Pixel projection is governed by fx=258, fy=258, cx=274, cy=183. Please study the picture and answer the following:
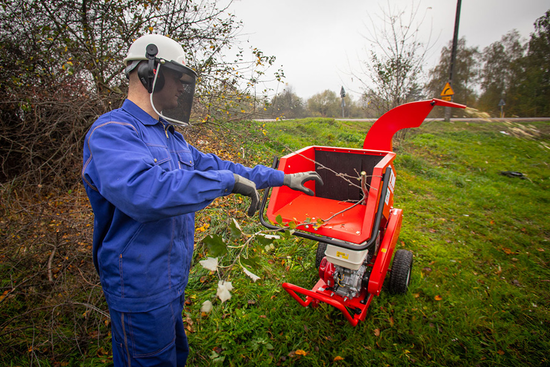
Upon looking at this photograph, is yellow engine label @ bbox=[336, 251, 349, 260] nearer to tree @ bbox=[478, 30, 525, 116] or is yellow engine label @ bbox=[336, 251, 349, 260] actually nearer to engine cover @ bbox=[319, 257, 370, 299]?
engine cover @ bbox=[319, 257, 370, 299]

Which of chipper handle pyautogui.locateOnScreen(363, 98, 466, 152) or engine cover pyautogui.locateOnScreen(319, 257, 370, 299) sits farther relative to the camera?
chipper handle pyautogui.locateOnScreen(363, 98, 466, 152)

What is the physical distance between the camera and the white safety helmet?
4.86 ft

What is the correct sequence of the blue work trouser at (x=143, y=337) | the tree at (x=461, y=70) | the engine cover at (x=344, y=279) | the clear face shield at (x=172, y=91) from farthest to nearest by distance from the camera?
the tree at (x=461, y=70) < the engine cover at (x=344, y=279) < the clear face shield at (x=172, y=91) < the blue work trouser at (x=143, y=337)

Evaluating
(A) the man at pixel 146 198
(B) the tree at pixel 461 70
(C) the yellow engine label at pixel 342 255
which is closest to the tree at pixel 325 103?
(B) the tree at pixel 461 70

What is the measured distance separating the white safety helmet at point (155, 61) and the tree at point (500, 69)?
7.80 meters

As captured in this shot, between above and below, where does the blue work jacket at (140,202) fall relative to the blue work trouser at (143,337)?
above

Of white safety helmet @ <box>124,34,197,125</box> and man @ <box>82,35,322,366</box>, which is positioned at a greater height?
white safety helmet @ <box>124,34,197,125</box>

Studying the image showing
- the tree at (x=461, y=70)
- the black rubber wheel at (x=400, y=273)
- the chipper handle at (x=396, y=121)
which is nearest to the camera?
the chipper handle at (x=396, y=121)

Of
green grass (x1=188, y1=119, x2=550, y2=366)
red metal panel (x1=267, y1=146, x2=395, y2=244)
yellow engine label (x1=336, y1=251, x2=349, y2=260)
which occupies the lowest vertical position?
green grass (x1=188, y1=119, x2=550, y2=366)

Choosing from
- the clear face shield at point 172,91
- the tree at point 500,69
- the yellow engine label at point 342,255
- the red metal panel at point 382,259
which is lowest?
the red metal panel at point 382,259

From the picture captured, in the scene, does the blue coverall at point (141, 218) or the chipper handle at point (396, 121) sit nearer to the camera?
the blue coverall at point (141, 218)

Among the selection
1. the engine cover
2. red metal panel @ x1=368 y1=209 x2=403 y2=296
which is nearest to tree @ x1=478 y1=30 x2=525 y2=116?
red metal panel @ x1=368 y1=209 x2=403 y2=296

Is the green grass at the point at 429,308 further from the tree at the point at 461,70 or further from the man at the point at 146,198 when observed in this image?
the tree at the point at 461,70

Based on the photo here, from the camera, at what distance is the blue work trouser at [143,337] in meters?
1.42
